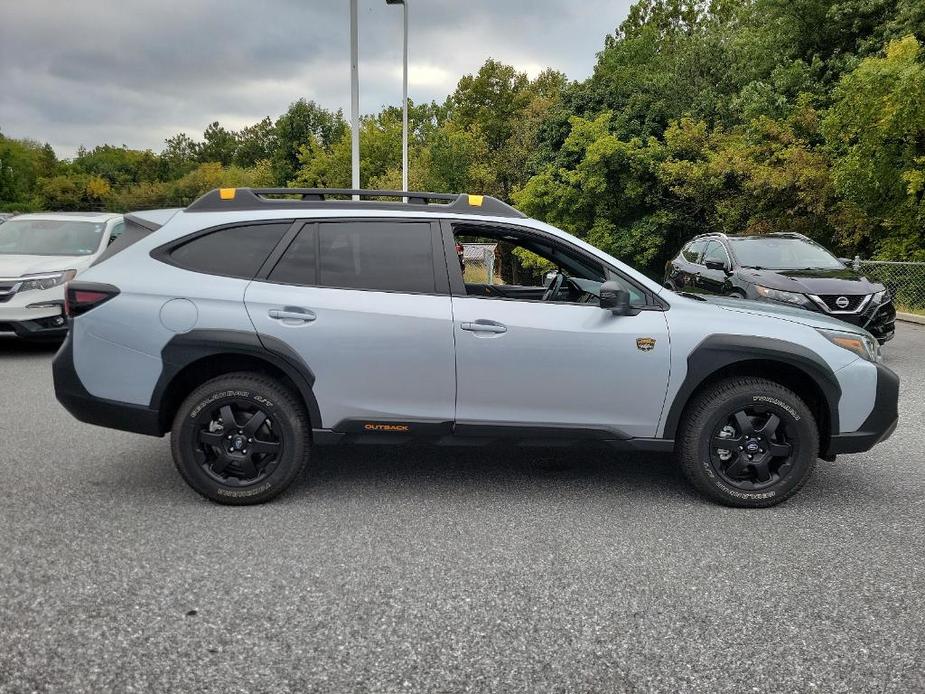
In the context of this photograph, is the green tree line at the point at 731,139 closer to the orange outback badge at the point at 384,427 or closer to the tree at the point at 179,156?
the orange outback badge at the point at 384,427

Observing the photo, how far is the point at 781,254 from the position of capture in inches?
409

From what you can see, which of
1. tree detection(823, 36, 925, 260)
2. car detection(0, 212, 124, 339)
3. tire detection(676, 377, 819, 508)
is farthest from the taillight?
tree detection(823, 36, 925, 260)

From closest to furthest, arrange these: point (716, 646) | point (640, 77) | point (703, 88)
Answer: point (716, 646) → point (703, 88) → point (640, 77)

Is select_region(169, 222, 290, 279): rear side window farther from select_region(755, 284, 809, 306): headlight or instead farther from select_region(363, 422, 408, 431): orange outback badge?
select_region(755, 284, 809, 306): headlight

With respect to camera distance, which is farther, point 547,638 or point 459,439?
point 459,439

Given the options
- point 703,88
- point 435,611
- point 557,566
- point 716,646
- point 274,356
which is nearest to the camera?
point 716,646

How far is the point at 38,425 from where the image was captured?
19.4 ft

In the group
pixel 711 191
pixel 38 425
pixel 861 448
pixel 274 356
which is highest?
pixel 711 191

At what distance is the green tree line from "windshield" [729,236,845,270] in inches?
307

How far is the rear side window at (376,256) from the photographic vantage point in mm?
4164

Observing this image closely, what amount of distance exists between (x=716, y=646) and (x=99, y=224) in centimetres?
1054

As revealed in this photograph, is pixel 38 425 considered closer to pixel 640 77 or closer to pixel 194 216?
pixel 194 216

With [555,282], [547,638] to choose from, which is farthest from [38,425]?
[547,638]

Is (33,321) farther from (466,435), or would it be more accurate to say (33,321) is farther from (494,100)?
(494,100)
